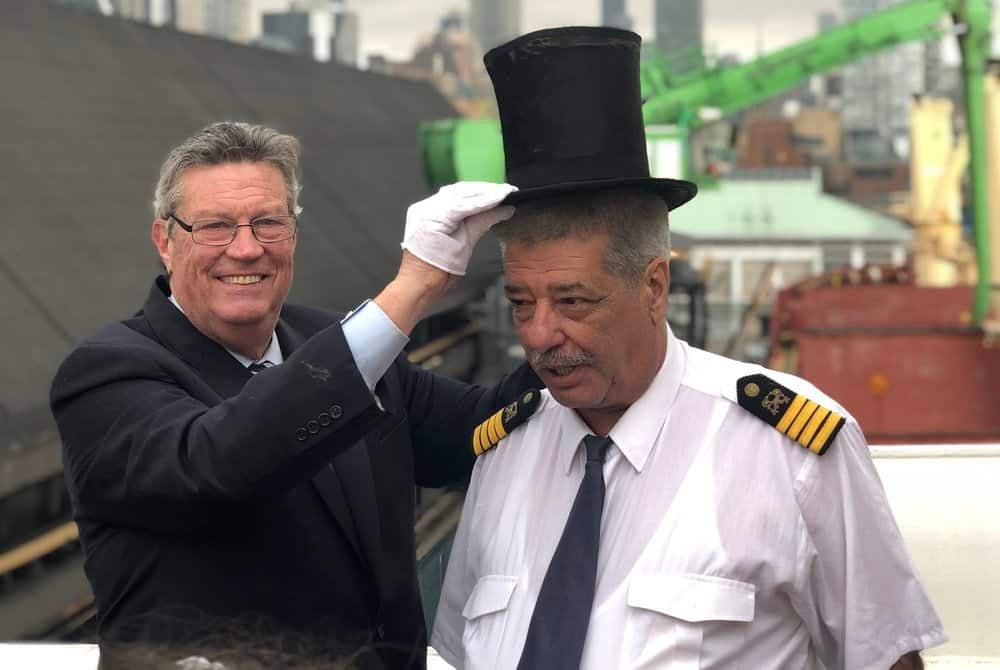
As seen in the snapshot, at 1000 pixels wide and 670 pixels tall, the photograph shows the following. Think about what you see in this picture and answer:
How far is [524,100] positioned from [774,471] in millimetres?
760

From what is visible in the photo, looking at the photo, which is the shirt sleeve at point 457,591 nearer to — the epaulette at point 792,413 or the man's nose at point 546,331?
the man's nose at point 546,331

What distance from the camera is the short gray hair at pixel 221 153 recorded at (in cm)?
261

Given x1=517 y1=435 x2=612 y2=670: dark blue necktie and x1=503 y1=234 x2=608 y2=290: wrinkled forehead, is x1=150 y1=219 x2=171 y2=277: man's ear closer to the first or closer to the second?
x1=503 y1=234 x2=608 y2=290: wrinkled forehead

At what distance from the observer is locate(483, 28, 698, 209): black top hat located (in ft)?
7.98

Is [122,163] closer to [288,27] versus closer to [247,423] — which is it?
[247,423]

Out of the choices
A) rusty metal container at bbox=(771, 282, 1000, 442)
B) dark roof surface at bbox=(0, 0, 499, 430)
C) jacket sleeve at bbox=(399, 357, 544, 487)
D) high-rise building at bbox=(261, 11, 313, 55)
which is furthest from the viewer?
high-rise building at bbox=(261, 11, 313, 55)

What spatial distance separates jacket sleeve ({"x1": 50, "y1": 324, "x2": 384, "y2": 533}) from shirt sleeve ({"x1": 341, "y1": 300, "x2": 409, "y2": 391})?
0.7 inches

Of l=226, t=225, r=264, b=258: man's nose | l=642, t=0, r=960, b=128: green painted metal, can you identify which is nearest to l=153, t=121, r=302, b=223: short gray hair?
l=226, t=225, r=264, b=258: man's nose

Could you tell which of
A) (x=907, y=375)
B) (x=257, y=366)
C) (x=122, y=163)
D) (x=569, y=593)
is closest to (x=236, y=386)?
(x=257, y=366)

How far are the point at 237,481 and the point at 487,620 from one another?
508 millimetres

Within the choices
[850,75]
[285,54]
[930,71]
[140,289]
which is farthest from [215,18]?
[850,75]

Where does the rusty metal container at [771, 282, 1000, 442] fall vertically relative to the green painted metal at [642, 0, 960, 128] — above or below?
below

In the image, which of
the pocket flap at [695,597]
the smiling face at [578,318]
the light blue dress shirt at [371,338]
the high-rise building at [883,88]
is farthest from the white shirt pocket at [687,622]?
the high-rise building at [883,88]

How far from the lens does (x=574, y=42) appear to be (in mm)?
2438
